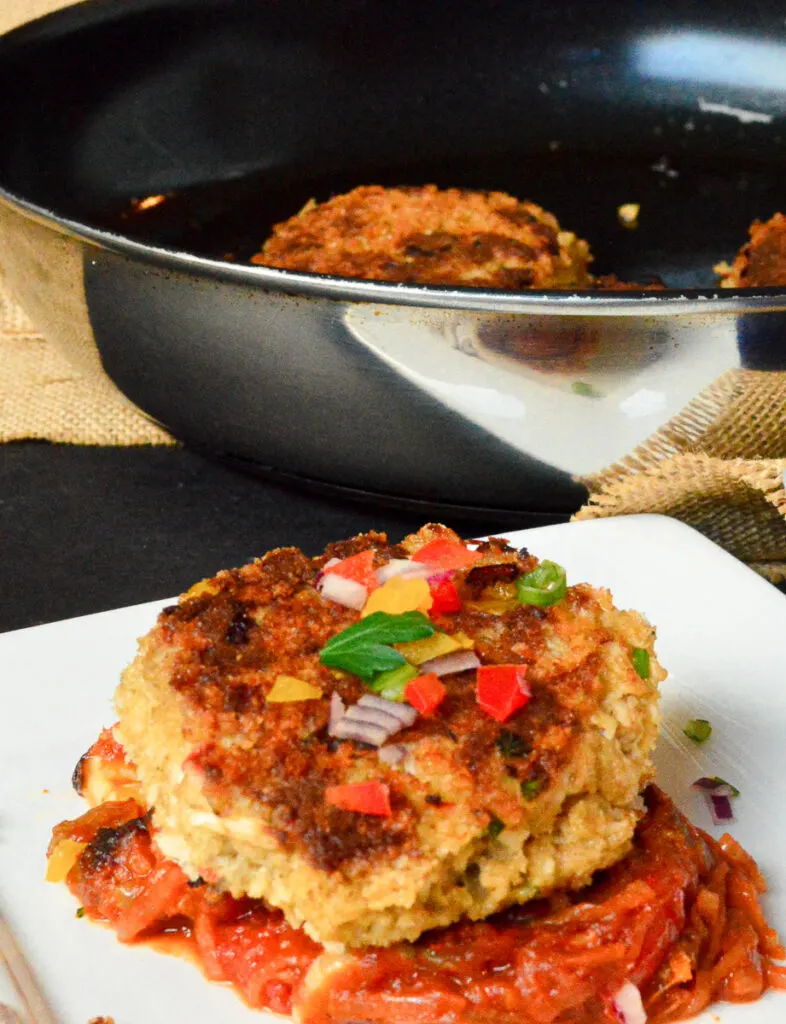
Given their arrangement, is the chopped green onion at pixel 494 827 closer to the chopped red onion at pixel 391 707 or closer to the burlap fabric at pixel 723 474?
the chopped red onion at pixel 391 707

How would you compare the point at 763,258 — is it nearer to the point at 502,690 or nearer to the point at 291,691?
the point at 502,690

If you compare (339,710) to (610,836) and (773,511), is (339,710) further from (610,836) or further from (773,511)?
(773,511)

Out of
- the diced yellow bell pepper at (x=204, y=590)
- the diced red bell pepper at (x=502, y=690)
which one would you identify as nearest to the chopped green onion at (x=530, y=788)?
the diced red bell pepper at (x=502, y=690)

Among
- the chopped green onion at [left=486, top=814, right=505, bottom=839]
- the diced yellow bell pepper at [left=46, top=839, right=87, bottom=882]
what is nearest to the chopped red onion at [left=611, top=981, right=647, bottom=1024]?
the chopped green onion at [left=486, top=814, right=505, bottom=839]

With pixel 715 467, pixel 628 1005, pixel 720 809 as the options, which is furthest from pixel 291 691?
pixel 715 467

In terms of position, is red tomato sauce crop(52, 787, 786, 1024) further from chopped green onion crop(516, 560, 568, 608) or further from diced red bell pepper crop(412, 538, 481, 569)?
diced red bell pepper crop(412, 538, 481, 569)
